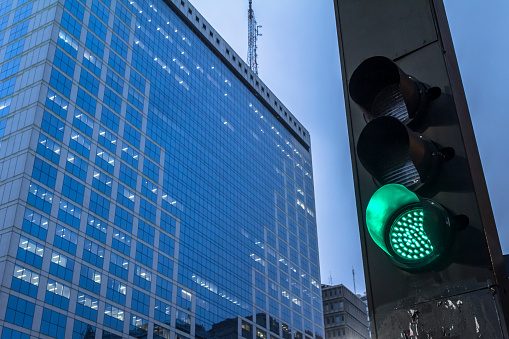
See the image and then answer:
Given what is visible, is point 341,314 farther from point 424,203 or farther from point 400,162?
point 424,203

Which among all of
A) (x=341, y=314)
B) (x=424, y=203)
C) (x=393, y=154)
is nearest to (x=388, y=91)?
(x=393, y=154)

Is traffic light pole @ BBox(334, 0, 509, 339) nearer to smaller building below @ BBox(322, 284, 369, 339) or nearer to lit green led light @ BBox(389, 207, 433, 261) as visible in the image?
lit green led light @ BBox(389, 207, 433, 261)

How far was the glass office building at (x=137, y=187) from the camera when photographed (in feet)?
176

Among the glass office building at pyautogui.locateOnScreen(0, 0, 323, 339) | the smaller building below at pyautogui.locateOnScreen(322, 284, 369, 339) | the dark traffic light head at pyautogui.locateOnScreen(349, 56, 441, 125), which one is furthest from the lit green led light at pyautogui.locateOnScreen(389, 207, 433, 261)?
the smaller building below at pyautogui.locateOnScreen(322, 284, 369, 339)

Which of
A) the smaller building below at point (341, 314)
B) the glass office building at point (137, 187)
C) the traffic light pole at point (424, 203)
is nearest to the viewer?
the traffic light pole at point (424, 203)

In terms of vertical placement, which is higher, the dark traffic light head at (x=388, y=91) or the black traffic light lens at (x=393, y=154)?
the dark traffic light head at (x=388, y=91)

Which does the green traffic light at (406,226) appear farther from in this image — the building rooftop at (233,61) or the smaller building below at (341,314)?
the smaller building below at (341,314)

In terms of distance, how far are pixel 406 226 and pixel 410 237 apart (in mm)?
66

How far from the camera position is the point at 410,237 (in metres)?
3.25

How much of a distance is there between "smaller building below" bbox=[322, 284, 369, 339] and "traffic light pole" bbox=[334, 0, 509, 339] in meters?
134

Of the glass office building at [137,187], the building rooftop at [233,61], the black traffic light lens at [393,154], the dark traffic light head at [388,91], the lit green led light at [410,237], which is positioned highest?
the building rooftop at [233,61]

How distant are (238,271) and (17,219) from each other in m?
38.1

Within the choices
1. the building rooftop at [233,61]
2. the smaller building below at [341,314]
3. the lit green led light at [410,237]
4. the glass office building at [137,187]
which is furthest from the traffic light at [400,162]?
the smaller building below at [341,314]

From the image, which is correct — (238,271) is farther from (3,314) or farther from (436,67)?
(436,67)
